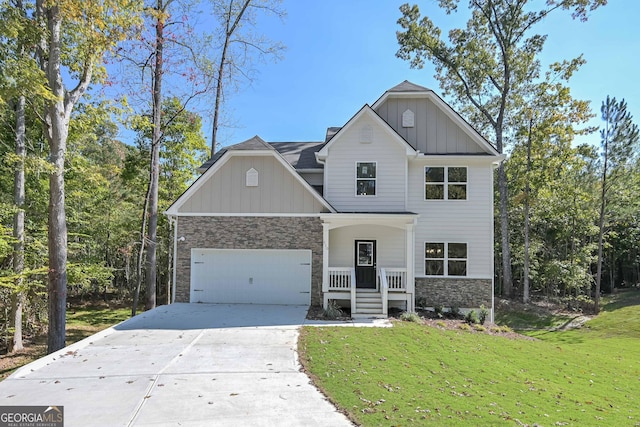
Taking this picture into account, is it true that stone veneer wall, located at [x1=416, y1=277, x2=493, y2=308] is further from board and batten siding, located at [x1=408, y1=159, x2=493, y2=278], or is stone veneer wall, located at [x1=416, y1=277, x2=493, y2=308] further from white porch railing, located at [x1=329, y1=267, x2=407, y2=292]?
white porch railing, located at [x1=329, y1=267, x2=407, y2=292]

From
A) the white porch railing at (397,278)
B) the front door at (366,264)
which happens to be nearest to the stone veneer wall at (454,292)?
the white porch railing at (397,278)

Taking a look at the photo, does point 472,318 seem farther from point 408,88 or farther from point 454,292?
point 408,88

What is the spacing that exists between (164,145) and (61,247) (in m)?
10.2

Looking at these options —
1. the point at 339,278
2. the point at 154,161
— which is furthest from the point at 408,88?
the point at 154,161

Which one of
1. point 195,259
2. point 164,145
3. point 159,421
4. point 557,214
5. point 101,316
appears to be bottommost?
point 101,316

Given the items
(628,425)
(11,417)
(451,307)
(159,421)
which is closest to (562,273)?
(451,307)

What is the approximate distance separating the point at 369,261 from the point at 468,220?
A: 3.95 meters

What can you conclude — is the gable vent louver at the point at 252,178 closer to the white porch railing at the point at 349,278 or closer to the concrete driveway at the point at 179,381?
the white porch railing at the point at 349,278

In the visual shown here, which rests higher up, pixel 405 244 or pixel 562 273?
pixel 405 244

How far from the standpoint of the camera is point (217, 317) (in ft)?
34.8

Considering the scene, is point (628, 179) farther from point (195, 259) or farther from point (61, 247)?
point (61, 247)

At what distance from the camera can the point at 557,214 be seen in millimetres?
22312

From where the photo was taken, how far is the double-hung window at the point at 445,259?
13672 mm

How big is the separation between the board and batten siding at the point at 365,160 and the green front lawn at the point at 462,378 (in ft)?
15.0
